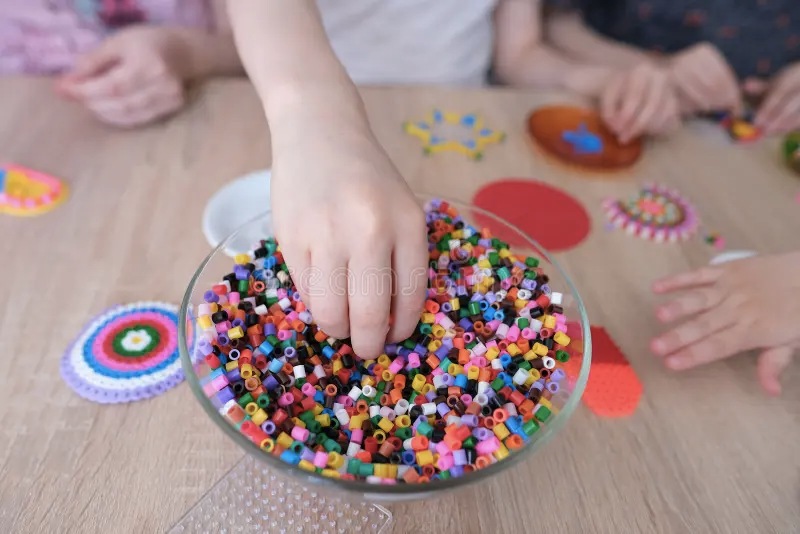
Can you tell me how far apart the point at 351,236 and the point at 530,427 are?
20cm

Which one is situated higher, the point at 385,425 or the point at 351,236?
the point at 351,236

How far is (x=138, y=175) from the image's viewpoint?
0.80 m

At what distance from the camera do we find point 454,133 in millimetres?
919

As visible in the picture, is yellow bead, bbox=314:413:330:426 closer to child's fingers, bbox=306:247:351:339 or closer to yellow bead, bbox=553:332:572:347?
child's fingers, bbox=306:247:351:339

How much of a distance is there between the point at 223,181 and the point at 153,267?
17 centimetres

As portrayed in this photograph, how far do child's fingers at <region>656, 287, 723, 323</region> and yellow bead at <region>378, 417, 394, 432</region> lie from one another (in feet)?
1.13

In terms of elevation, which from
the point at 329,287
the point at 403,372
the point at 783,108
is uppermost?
the point at 329,287

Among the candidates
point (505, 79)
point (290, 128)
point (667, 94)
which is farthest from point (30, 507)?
point (505, 79)

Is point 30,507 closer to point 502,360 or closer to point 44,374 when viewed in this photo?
point 44,374

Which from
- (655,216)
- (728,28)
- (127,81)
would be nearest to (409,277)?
(655,216)

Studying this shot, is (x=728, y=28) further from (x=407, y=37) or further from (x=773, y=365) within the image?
(x=773, y=365)

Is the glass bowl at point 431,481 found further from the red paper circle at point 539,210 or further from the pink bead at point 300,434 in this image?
the red paper circle at point 539,210

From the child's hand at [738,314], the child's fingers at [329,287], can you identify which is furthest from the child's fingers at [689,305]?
the child's fingers at [329,287]

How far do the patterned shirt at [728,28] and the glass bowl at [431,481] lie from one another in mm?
773
